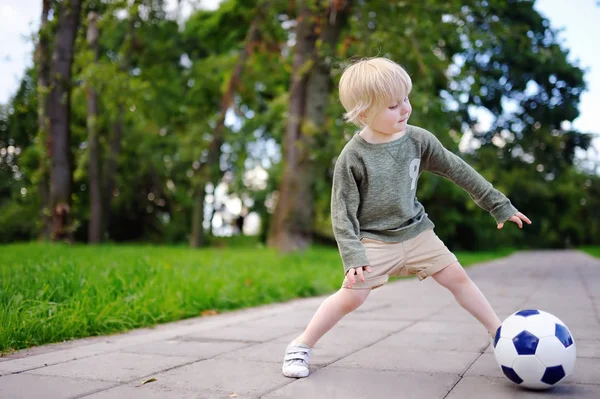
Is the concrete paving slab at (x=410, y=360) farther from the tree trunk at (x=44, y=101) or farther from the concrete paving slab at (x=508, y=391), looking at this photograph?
the tree trunk at (x=44, y=101)

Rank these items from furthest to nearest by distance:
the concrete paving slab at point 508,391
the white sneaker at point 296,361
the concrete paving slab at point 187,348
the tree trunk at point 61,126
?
the tree trunk at point 61,126 < the concrete paving slab at point 187,348 < the white sneaker at point 296,361 < the concrete paving slab at point 508,391

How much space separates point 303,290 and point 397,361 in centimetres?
371

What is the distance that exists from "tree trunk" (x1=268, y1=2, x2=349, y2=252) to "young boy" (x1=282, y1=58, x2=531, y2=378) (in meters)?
7.72

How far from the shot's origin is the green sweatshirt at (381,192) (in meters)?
3.02

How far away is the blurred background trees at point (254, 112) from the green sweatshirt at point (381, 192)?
19.3ft

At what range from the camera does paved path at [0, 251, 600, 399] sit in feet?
8.79

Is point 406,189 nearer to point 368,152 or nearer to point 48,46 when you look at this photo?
point 368,152

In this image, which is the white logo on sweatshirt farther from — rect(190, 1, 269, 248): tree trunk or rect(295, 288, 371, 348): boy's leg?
rect(190, 1, 269, 248): tree trunk

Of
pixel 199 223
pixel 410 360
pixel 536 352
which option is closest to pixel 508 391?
pixel 536 352

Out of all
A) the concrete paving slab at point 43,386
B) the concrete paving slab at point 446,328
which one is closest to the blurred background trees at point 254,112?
the concrete paving slab at point 446,328

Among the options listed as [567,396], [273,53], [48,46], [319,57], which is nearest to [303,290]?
[567,396]

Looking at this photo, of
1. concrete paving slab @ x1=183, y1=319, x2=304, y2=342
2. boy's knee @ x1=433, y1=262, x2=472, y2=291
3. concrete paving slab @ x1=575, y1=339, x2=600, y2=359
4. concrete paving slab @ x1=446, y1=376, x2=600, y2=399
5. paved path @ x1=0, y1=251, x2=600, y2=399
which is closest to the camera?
concrete paving slab @ x1=446, y1=376, x2=600, y2=399

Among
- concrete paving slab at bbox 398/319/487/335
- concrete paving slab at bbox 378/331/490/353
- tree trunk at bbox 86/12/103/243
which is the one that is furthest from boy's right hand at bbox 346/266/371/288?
tree trunk at bbox 86/12/103/243

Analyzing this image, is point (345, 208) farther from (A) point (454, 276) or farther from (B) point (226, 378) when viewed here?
(B) point (226, 378)
